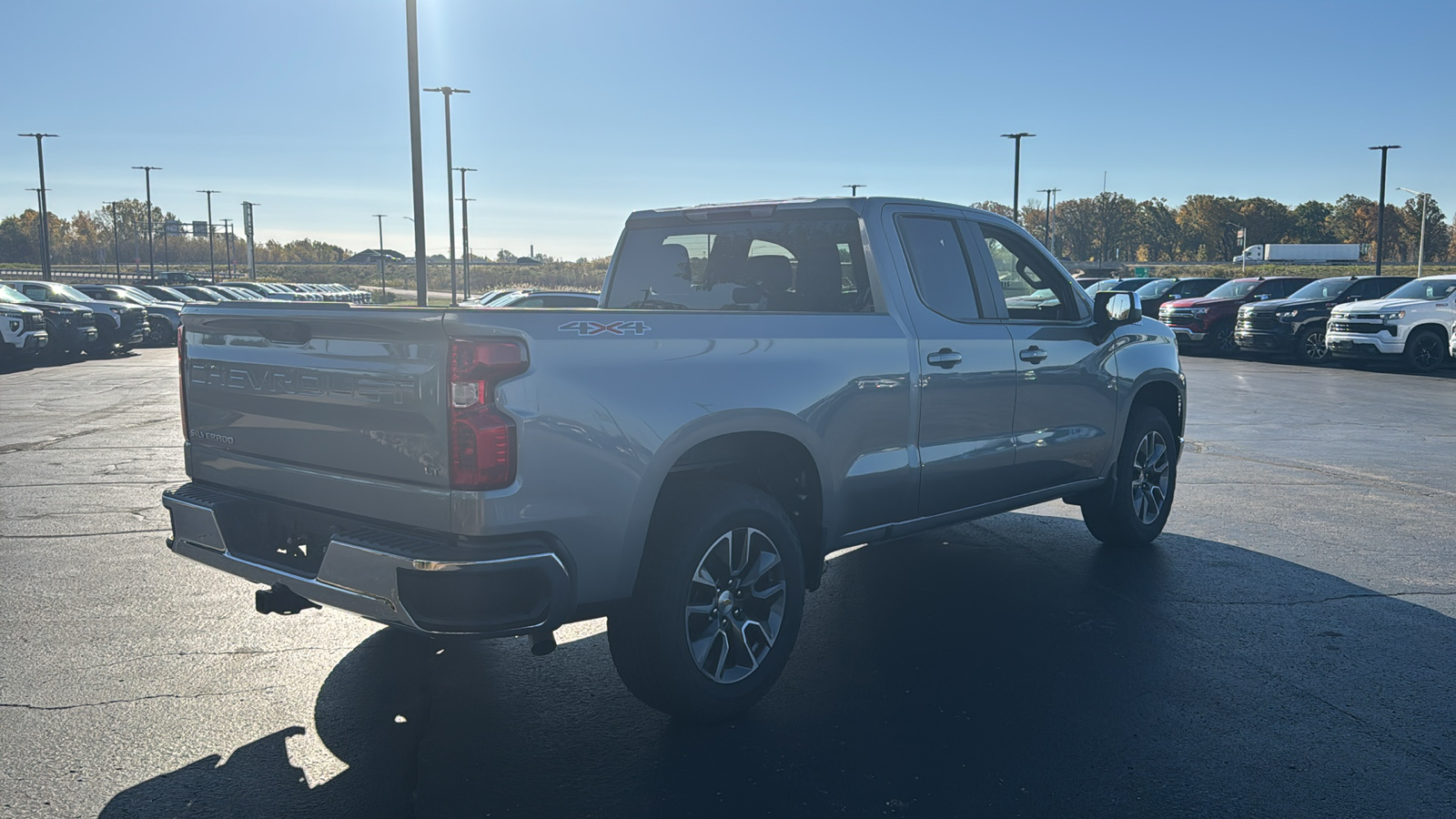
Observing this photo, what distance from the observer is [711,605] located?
406 cm

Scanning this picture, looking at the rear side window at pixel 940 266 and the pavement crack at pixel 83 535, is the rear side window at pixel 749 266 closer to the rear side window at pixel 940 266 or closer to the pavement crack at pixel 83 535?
the rear side window at pixel 940 266

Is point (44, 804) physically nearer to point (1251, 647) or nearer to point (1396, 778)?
point (1396, 778)

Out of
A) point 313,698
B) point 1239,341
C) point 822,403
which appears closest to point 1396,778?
point 822,403

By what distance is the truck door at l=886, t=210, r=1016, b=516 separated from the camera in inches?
196

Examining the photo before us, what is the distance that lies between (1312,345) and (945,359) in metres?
21.0

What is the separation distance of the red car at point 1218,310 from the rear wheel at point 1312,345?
7.27 ft

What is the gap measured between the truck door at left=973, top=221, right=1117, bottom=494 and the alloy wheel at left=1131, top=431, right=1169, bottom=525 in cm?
52

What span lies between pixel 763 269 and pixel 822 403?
1.14 m

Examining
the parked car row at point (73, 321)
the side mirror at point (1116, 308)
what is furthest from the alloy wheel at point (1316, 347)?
the parked car row at point (73, 321)

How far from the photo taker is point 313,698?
4305mm

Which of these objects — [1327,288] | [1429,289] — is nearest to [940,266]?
[1429,289]

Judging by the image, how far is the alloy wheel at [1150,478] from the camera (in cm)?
676

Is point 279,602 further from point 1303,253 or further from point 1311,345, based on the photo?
point 1303,253

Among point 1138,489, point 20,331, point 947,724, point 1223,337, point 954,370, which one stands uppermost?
point 954,370
